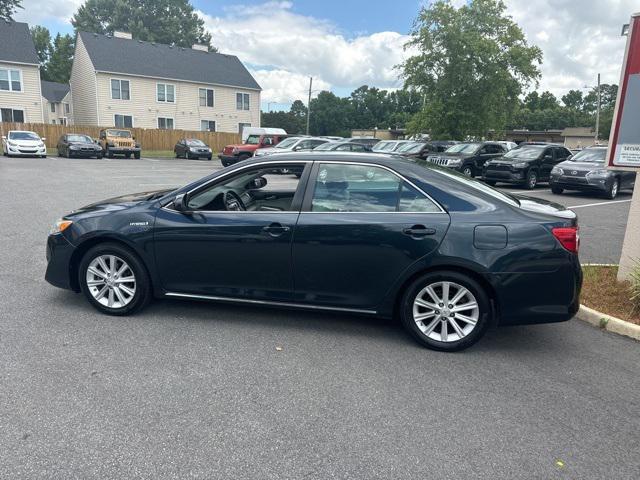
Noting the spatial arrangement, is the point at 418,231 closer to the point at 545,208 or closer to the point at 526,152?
the point at 545,208

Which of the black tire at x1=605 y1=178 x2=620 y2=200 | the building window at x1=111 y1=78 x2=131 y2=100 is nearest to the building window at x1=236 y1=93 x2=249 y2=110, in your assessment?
the building window at x1=111 y1=78 x2=131 y2=100

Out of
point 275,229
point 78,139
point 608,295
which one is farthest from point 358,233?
point 78,139

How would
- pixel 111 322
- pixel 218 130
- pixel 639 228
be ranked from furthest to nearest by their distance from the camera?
pixel 218 130 < pixel 639 228 < pixel 111 322

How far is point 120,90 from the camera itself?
38938 millimetres

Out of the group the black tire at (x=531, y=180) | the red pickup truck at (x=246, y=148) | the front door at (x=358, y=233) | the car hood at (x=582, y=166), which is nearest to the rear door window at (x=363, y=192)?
the front door at (x=358, y=233)

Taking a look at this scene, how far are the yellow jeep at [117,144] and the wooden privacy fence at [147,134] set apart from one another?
18.9 feet

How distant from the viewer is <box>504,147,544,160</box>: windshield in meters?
17.6

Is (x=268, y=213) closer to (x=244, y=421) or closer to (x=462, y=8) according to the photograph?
(x=244, y=421)

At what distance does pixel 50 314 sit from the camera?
4.63 m

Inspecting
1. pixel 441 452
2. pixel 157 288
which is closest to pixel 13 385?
pixel 157 288

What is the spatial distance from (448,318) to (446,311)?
6 centimetres

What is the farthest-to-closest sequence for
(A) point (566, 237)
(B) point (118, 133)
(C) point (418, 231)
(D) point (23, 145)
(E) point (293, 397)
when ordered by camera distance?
1. (B) point (118, 133)
2. (D) point (23, 145)
3. (C) point (418, 231)
4. (A) point (566, 237)
5. (E) point (293, 397)

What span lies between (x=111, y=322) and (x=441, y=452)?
3.13m

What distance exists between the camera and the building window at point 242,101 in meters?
44.4
